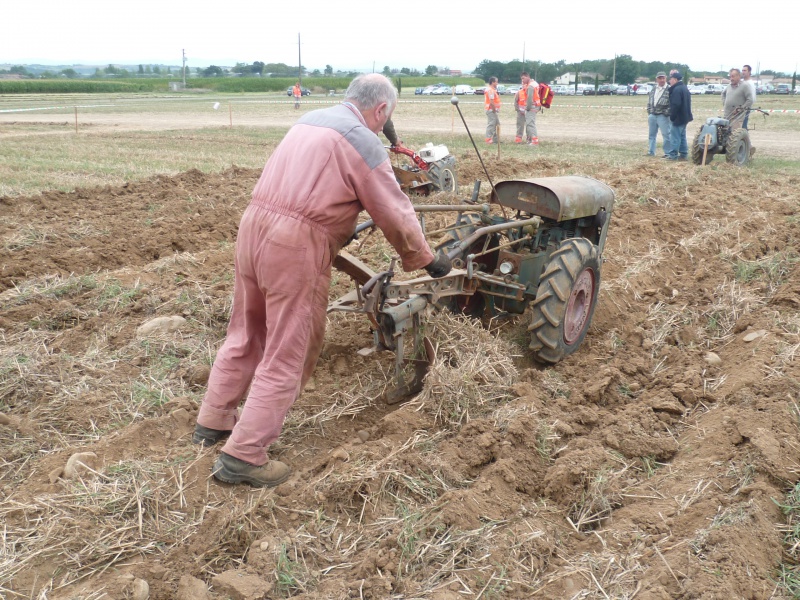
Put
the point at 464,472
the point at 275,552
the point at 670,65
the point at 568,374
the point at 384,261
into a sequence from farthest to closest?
the point at 670,65
the point at 384,261
the point at 568,374
the point at 464,472
the point at 275,552

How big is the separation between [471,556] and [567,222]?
11.3 ft

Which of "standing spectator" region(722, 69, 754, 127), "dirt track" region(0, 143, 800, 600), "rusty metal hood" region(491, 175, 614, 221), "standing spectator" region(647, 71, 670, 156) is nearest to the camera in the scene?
"dirt track" region(0, 143, 800, 600)

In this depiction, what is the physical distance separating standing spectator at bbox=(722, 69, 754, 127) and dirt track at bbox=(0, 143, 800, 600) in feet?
30.7

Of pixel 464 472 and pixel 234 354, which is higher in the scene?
pixel 234 354

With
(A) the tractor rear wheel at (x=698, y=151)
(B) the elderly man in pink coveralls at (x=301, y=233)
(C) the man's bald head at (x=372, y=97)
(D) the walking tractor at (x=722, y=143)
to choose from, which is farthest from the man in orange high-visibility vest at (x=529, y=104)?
(B) the elderly man in pink coveralls at (x=301, y=233)

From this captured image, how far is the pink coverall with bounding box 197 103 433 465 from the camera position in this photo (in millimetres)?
3670

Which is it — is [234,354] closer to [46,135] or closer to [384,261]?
[384,261]

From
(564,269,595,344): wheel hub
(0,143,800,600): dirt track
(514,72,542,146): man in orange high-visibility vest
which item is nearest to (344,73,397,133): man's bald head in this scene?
(0,143,800,600): dirt track

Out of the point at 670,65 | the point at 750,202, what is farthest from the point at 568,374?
the point at 670,65

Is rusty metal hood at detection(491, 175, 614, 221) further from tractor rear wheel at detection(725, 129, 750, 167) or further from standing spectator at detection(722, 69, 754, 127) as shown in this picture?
standing spectator at detection(722, 69, 754, 127)

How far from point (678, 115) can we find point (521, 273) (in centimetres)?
1227

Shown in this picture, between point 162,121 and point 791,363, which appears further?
point 162,121

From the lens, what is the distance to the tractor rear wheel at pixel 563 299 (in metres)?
5.22

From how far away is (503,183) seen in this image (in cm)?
564
